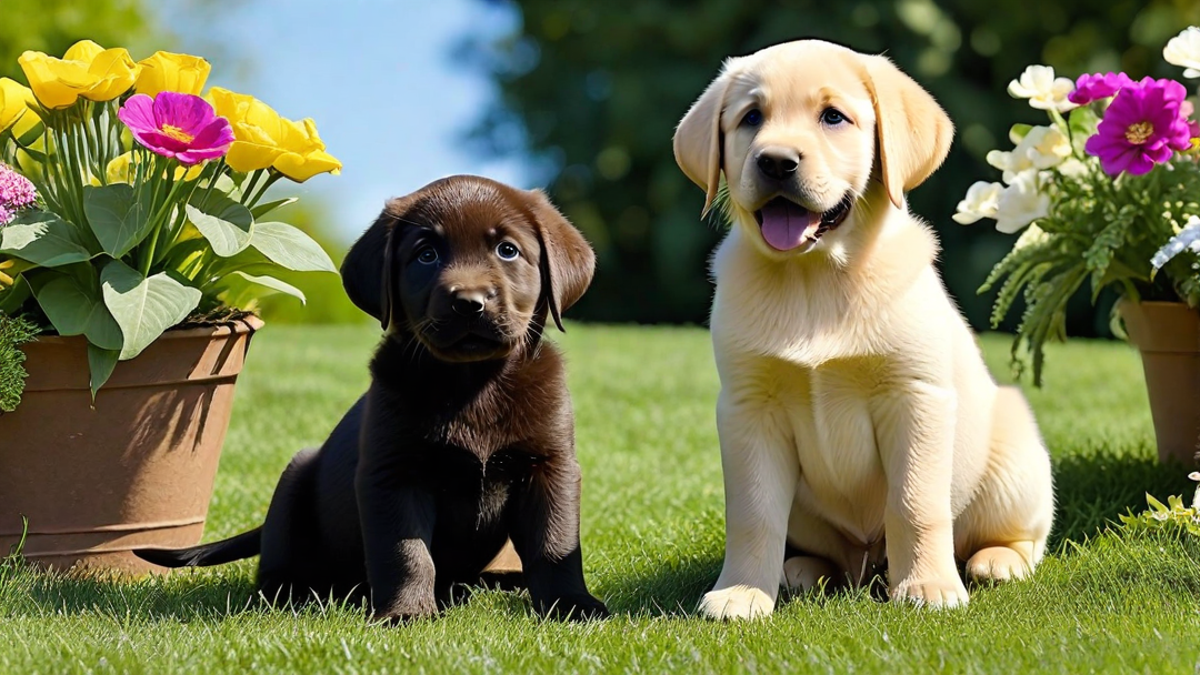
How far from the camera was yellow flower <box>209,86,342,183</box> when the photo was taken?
3.50 m

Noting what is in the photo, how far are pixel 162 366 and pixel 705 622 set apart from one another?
1.73 m

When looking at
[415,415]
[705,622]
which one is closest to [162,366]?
[415,415]

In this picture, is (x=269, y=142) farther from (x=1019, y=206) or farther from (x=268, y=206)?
(x=1019, y=206)

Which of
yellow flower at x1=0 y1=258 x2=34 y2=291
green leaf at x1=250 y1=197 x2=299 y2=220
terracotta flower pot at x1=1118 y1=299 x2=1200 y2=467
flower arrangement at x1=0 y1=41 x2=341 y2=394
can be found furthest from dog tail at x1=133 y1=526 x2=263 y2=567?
terracotta flower pot at x1=1118 y1=299 x2=1200 y2=467

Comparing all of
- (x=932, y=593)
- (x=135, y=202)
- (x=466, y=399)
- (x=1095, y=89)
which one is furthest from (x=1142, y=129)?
(x=135, y=202)

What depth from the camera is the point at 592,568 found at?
12.3 feet

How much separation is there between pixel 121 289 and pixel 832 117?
6.47 ft

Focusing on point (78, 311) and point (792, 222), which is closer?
point (792, 222)

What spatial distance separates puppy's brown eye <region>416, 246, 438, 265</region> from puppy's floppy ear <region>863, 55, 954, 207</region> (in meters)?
1.09

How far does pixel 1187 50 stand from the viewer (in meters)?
4.14

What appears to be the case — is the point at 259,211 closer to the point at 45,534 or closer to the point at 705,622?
the point at 45,534

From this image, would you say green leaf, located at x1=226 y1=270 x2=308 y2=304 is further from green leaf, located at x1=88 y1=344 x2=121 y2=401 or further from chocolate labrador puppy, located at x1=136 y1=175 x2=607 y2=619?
chocolate labrador puppy, located at x1=136 y1=175 x2=607 y2=619

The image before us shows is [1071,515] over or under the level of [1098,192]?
under

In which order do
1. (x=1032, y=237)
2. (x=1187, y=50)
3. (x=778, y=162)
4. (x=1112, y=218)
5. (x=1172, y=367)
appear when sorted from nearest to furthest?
→ (x=778, y=162) < (x=1187, y=50) < (x=1112, y=218) < (x=1172, y=367) < (x=1032, y=237)
